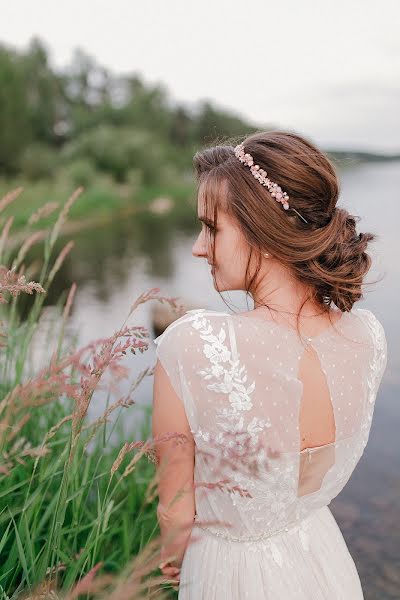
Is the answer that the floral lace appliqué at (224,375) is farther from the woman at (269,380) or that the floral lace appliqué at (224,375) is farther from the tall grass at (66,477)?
the tall grass at (66,477)

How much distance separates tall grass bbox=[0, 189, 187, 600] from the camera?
Result: 1.02m

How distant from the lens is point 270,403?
135cm

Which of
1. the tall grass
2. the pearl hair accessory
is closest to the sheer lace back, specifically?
the tall grass

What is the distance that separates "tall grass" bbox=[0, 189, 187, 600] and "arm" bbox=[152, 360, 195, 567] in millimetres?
59

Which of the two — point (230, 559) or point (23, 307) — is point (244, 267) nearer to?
point (230, 559)

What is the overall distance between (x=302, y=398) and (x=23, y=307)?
7.34 m

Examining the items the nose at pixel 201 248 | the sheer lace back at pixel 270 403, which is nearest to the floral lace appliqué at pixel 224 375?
the sheer lace back at pixel 270 403

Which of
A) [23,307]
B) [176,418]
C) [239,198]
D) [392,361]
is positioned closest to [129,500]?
[176,418]

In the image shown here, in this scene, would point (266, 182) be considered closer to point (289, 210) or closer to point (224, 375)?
point (289, 210)

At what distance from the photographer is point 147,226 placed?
1891 centimetres

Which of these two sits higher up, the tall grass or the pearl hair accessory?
the pearl hair accessory

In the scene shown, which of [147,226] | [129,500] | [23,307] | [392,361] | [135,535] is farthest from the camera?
[147,226]

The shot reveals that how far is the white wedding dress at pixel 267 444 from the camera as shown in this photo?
1312 mm

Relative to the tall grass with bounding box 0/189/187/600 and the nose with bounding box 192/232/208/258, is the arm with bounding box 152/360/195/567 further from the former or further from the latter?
the nose with bounding box 192/232/208/258
